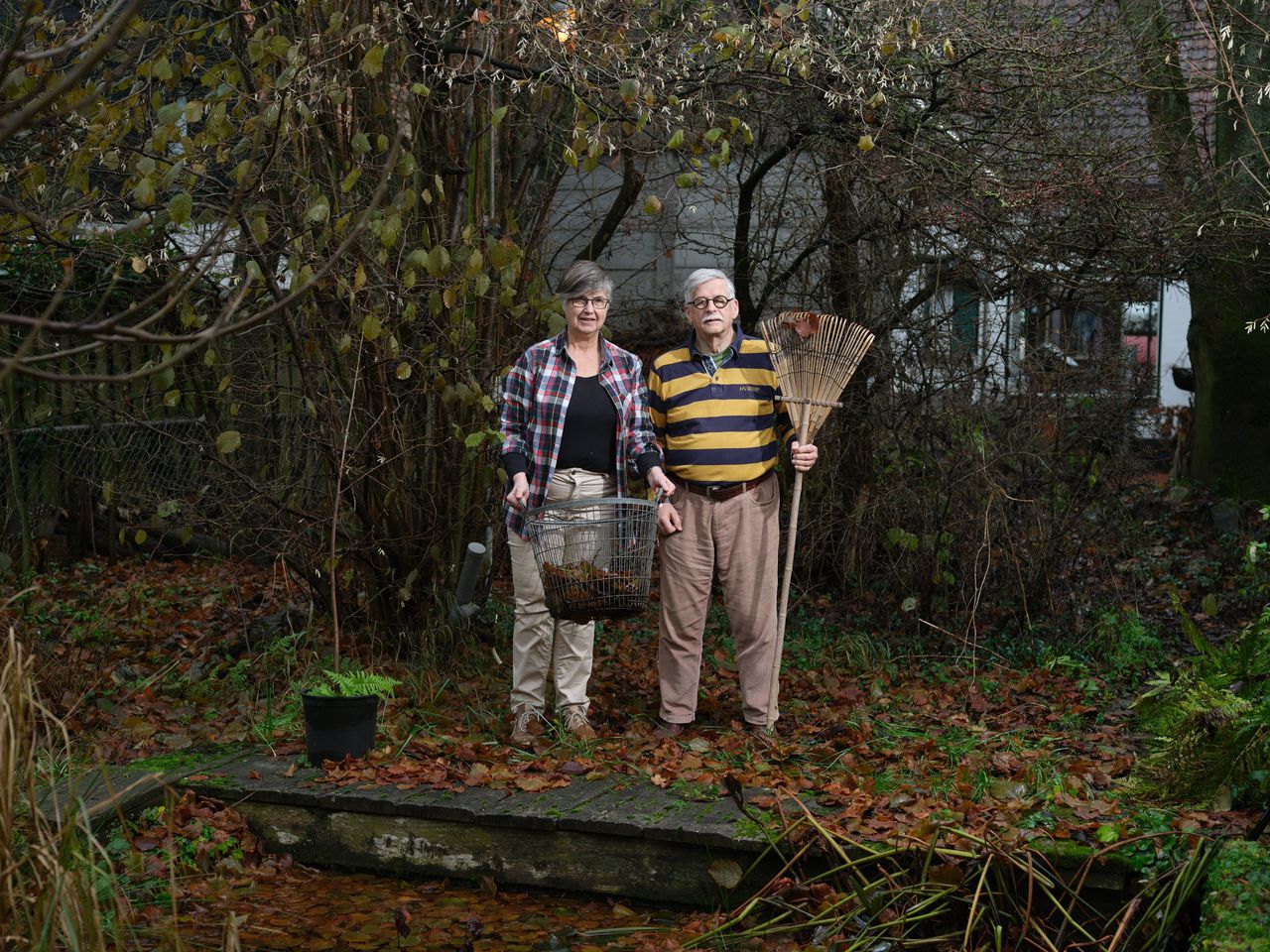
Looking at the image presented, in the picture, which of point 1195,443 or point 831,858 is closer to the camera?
point 831,858

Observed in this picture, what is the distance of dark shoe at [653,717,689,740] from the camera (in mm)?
5821

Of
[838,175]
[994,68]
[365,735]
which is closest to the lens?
[365,735]

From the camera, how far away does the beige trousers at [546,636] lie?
5.68 m

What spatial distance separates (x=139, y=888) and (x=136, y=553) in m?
5.57

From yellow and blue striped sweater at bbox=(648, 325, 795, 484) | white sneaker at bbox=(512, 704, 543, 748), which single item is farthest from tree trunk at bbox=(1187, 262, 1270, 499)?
white sneaker at bbox=(512, 704, 543, 748)

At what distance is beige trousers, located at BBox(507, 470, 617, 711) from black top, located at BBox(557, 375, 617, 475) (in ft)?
0.18

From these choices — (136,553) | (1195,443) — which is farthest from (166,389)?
(1195,443)

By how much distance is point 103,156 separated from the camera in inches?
220

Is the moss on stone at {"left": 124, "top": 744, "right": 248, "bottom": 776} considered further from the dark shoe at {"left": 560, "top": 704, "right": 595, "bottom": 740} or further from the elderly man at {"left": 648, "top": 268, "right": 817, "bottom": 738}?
the elderly man at {"left": 648, "top": 268, "right": 817, "bottom": 738}

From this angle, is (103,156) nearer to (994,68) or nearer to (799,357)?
(799,357)

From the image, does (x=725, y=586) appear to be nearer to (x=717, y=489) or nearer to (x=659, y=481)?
(x=717, y=489)

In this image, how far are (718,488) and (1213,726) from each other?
84.9 inches

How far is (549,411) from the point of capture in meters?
5.62

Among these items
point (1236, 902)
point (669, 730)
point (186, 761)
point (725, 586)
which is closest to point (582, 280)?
point (725, 586)
